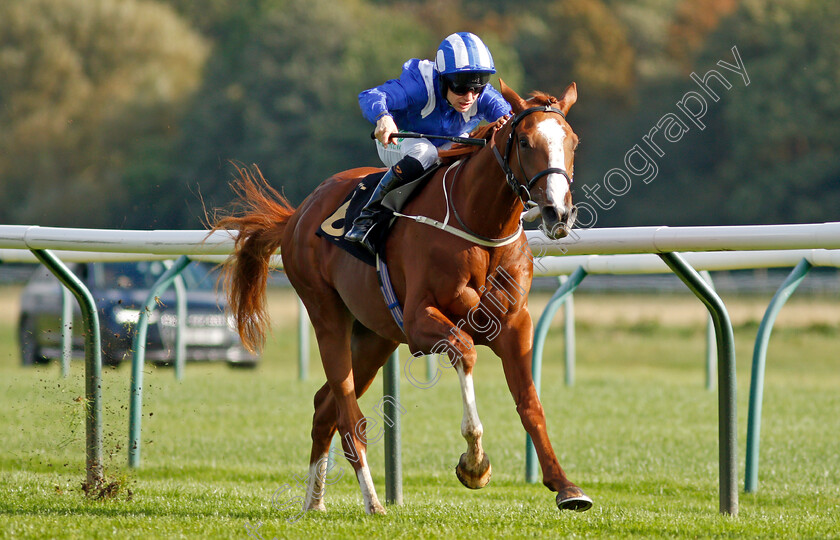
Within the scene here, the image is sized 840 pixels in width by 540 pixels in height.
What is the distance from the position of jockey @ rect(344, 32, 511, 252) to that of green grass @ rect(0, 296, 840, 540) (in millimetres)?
1397

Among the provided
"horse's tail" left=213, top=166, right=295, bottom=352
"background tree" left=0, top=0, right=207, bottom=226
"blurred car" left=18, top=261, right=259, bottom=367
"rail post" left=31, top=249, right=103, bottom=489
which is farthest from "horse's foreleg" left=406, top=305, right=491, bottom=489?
"background tree" left=0, top=0, right=207, bottom=226

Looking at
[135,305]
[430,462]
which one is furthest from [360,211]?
[135,305]

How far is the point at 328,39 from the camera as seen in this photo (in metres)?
44.9

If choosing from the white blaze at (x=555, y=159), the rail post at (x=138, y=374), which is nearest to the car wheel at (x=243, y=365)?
the rail post at (x=138, y=374)

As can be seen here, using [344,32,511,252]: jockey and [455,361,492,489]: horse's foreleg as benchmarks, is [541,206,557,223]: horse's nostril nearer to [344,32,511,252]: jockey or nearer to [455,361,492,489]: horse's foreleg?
[455,361,492,489]: horse's foreleg

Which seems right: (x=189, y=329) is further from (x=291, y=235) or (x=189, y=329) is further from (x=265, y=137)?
(x=265, y=137)

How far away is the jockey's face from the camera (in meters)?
4.80

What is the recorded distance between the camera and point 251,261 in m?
5.73

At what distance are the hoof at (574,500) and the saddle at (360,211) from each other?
1.40 m

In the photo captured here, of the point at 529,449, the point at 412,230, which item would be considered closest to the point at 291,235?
the point at 412,230

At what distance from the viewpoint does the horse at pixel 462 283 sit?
4012mm

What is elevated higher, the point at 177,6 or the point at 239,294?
the point at 177,6

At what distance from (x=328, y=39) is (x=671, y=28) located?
15.2m

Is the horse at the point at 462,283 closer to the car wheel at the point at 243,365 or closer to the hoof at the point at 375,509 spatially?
the hoof at the point at 375,509
